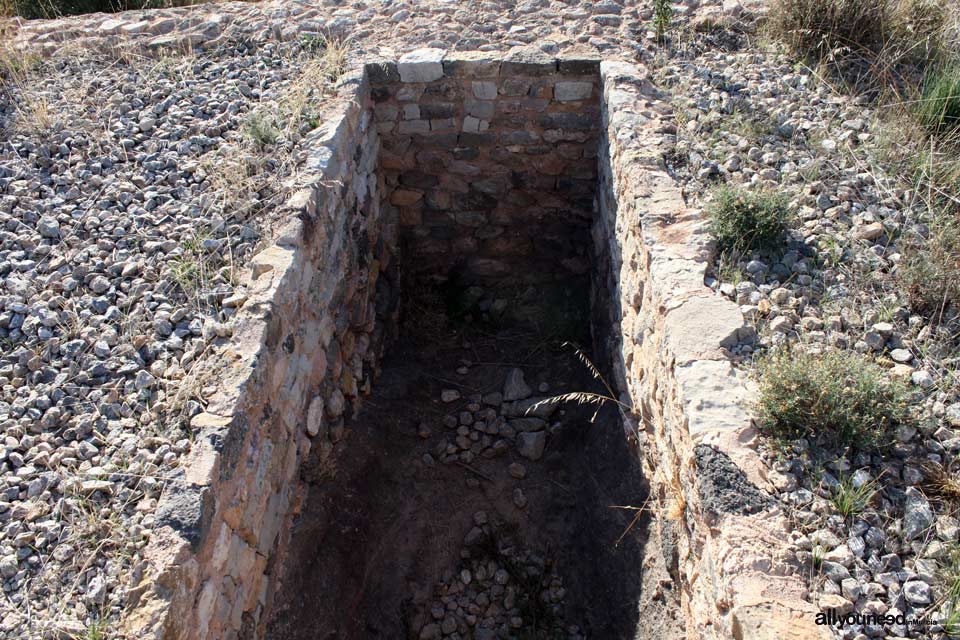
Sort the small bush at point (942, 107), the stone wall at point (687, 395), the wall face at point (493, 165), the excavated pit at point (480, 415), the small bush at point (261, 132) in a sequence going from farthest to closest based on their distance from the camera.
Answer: the wall face at point (493, 165) → the small bush at point (261, 132) → the small bush at point (942, 107) → the excavated pit at point (480, 415) → the stone wall at point (687, 395)

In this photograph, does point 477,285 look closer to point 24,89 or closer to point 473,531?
point 473,531

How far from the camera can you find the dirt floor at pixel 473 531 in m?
3.19

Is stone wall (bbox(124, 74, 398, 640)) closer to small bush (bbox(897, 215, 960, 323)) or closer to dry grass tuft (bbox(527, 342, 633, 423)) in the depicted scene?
dry grass tuft (bbox(527, 342, 633, 423))

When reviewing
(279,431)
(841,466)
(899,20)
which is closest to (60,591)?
(279,431)

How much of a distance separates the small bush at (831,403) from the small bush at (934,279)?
484mm

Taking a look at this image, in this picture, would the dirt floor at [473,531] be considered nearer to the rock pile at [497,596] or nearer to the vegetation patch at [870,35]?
the rock pile at [497,596]

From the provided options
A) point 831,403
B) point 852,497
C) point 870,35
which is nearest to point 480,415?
Result: point 831,403

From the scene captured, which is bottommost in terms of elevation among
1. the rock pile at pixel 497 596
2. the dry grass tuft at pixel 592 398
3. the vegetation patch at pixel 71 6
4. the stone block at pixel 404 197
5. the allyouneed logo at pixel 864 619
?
the rock pile at pixel 497 596

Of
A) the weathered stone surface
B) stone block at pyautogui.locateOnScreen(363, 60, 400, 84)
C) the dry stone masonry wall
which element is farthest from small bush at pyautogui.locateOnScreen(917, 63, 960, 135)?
stone block at pyautogui.locateOnScreen(363, 60, 400, 84)

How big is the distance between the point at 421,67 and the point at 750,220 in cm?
229

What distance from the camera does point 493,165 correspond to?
4.78 m

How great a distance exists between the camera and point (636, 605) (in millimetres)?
3092

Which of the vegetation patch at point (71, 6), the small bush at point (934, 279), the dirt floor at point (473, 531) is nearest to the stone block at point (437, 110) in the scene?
the dirt floor at point (473, 531)

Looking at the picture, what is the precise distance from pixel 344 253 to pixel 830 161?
2470 millimetres
